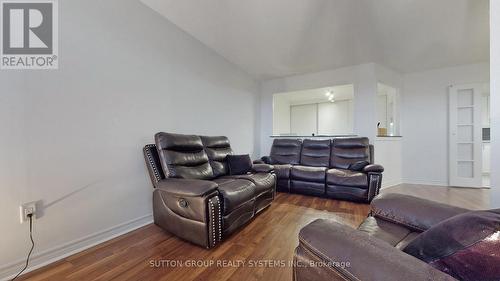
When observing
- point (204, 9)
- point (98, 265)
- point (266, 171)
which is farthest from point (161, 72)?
point (98, 265)

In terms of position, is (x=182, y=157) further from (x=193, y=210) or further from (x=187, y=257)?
(x=187, y=257)

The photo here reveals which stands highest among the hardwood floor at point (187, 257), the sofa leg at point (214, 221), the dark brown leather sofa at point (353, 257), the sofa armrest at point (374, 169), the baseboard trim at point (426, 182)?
the dark brown leather sofa at point (353, 257)

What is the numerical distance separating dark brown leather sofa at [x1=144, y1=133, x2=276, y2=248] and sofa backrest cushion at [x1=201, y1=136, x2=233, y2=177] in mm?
14

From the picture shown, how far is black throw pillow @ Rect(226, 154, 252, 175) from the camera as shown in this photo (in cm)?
284

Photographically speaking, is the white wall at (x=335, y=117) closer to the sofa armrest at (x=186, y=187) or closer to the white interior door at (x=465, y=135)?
the white interior door at (x=465, y=135)

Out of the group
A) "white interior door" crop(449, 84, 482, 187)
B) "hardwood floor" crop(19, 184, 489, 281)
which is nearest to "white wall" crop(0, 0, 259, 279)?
"hardwood floor" crop(19, 184, 489, 281)

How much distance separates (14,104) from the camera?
146cm

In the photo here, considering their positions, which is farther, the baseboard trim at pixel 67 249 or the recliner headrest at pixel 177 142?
the recliner headrest at pixel 177 142

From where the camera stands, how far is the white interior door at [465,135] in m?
3.95

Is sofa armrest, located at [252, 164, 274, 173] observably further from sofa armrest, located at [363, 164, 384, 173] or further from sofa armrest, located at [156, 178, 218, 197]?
sofa armrest, located at [363, 164, 384, 173]

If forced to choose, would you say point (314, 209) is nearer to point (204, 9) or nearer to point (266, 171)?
point (266, 171)

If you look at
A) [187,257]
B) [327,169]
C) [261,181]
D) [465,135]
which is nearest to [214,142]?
[261,181]

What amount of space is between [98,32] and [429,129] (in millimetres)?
5739

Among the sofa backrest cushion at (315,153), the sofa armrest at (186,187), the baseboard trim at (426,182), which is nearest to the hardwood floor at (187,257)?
the sofa armrest at (186,187)
